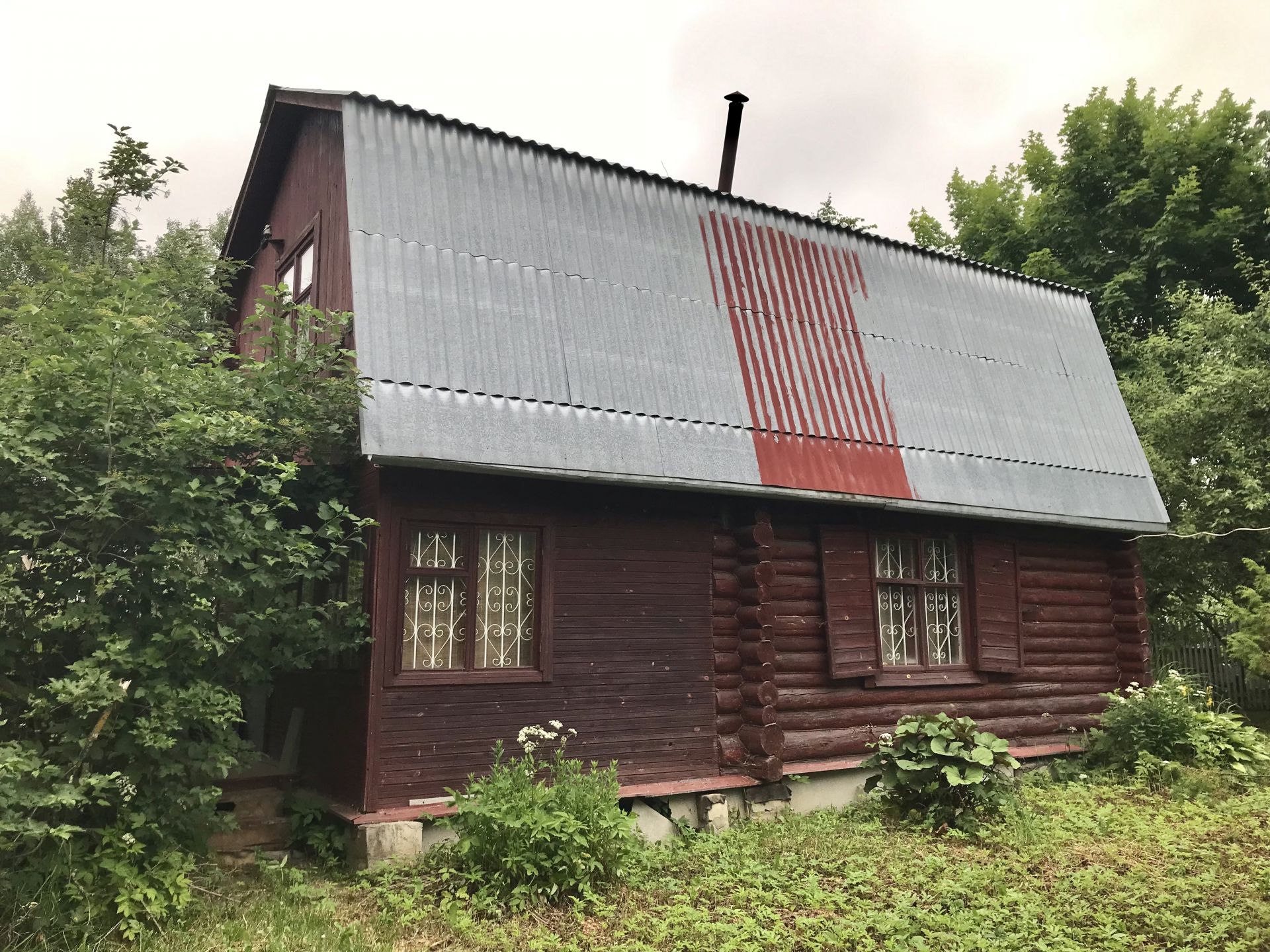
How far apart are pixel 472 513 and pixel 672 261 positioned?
3.68 m

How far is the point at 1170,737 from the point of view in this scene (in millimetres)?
10500

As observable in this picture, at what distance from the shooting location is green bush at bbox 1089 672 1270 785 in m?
10.3

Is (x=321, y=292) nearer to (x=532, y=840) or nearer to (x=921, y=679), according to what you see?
(x=532, y=840)

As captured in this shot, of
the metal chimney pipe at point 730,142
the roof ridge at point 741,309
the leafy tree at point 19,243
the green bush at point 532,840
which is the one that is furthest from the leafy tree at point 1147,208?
the leafy tree at point 19,243

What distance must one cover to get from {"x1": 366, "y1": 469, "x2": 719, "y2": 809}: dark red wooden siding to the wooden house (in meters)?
0.03

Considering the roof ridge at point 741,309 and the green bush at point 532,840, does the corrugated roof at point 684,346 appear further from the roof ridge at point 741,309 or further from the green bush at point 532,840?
the green bush at point 532,840

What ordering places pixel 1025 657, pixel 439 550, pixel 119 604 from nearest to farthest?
pixel 119 604
pixel 439 550
pixel 1025 657

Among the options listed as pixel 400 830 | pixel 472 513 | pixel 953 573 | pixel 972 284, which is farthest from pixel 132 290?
pixel 972 284

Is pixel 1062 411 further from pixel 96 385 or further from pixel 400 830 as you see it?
pixel 96 385

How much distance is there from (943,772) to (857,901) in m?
2.31

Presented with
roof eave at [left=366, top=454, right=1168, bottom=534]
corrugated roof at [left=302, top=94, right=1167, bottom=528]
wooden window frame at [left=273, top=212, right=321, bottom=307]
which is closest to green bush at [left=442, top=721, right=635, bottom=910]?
roof eave at [left=366, top=454, right=1168, bottom=534]

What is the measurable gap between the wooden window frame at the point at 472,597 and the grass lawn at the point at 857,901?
1611 millimetres

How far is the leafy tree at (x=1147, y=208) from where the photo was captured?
22.6 m

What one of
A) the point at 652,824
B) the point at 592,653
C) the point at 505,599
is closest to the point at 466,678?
the point at 505,599
